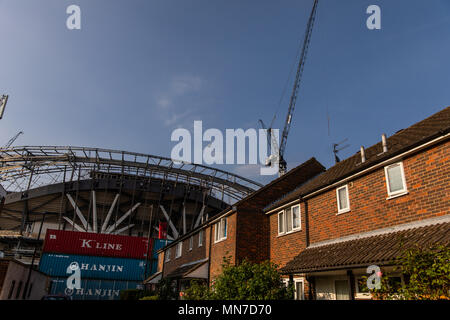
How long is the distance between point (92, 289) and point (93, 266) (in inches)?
119

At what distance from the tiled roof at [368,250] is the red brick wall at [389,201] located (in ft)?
1.82

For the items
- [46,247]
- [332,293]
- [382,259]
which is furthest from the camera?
[46,247]

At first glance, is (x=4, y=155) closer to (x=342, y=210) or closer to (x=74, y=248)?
(x=74, y=248)

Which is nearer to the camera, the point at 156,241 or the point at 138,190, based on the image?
the point at 156,241

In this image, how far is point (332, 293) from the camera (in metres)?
13.0

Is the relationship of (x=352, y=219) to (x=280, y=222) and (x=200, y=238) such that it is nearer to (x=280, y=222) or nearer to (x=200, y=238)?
(x=280, y=222)

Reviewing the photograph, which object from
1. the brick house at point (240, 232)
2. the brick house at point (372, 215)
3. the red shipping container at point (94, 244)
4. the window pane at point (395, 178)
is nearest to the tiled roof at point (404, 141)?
the brick house at point (372, 215)

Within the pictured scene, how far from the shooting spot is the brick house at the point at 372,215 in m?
9.78

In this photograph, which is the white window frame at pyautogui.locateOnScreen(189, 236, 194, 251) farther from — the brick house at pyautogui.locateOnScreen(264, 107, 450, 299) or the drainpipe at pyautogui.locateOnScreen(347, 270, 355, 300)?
the drainpipe at pyautogui.locateOnScreen(347, 270, 355, 300)

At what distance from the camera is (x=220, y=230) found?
2156cm

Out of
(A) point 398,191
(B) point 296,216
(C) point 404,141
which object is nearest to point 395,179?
(A) point 398,191

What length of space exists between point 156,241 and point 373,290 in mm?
42482

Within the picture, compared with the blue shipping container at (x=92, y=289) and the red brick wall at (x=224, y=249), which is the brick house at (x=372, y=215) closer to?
the red brick wall at (x=224, y=249)

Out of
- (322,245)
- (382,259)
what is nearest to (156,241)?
(322,245)
